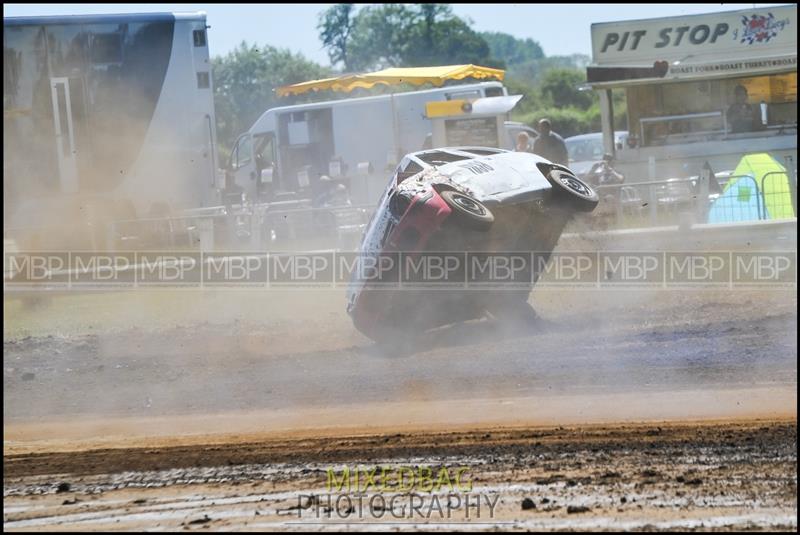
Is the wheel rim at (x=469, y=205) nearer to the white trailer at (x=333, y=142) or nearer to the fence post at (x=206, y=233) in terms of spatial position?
the fence post at (x=206, y=233)

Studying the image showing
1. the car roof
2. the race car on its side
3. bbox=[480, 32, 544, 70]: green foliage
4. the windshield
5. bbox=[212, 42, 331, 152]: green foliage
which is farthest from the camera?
bbox=[480, 32, 544, 70]: green foliage

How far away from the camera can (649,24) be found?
20.9 m

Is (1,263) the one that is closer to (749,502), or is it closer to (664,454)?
(664,454)

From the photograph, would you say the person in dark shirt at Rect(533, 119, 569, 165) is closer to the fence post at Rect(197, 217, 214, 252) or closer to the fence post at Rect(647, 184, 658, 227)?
the fence post at Rect(647, 184, 658, 227)

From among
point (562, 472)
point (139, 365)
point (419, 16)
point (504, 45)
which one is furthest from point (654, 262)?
point (504, 45)

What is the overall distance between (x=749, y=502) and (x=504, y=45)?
502ft

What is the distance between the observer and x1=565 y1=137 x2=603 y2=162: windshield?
91.6 ft

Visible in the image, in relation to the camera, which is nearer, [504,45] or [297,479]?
[297,479]

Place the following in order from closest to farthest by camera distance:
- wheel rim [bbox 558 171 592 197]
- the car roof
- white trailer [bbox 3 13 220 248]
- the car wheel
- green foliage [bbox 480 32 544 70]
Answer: the car wheel → wheel rim [bbox 558 171 592 197] → the car roof → white trailer [bbox 3 13 220 248] → green foliage [bbox 480 32 544 70]

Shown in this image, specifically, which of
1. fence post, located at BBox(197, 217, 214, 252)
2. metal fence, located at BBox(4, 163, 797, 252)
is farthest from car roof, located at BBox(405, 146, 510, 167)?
fence post, located at BBox(197, 217, 214, 252)

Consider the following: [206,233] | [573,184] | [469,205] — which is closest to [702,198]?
[573,184]

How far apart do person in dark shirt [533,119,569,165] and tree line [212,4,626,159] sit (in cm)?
1303

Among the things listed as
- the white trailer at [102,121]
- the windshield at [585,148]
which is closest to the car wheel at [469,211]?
the white trailer at [102,121]

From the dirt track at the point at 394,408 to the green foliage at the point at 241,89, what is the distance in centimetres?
2589
